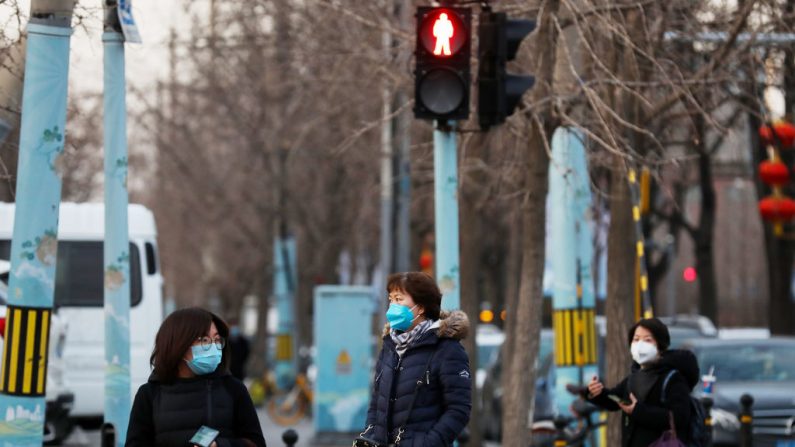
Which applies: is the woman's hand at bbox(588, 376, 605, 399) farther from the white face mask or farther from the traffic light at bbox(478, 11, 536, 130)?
the traffic light at bbox(478, 11, 536, 130)

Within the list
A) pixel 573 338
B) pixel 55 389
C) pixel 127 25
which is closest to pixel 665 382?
pixel 127 25

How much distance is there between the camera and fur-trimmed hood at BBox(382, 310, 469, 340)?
25.6 feet

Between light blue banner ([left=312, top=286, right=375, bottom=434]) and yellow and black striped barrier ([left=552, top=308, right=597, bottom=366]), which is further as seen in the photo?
light blue banner ([left=312, top=286, right=375, bottom=434])

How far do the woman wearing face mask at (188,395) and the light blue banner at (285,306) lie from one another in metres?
28.3

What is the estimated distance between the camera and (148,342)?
19438mm

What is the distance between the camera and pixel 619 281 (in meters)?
15.3

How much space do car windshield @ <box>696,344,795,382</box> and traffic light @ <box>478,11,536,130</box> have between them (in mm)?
7616

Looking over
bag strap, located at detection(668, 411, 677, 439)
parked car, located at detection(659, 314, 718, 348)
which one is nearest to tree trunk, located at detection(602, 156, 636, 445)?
bag strap, located at detection(668, 411, 677, 439)

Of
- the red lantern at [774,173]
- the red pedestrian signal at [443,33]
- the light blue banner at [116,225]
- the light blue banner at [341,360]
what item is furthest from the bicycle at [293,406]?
the red pedestrian signal at [443,33]

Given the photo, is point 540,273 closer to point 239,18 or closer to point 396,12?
point 396,12

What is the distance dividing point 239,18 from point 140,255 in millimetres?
5947

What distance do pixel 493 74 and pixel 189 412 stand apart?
5199mm

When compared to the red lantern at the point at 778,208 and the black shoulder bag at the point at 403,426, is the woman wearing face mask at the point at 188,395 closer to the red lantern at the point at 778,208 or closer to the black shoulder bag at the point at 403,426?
the black shoulder bag at the point at 403,426

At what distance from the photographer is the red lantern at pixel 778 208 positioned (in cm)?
2425
